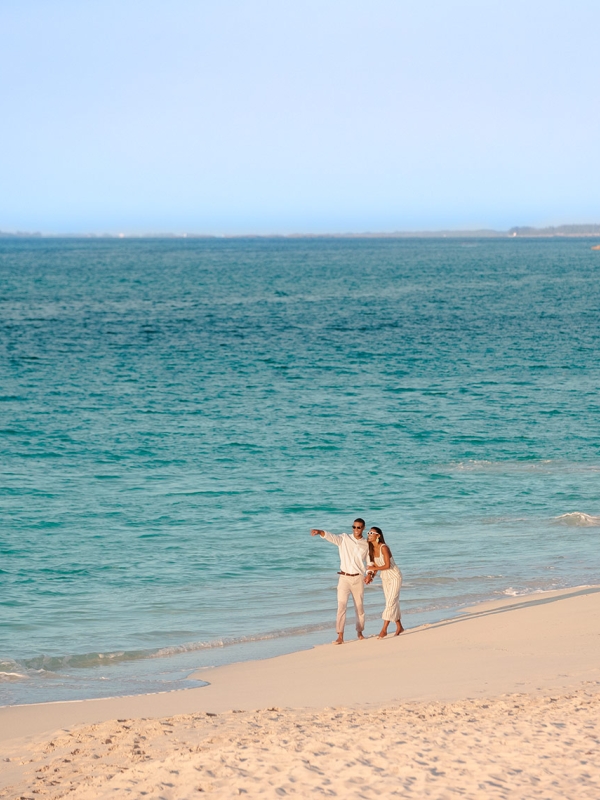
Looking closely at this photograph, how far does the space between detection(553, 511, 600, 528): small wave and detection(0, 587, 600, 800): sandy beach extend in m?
6.72

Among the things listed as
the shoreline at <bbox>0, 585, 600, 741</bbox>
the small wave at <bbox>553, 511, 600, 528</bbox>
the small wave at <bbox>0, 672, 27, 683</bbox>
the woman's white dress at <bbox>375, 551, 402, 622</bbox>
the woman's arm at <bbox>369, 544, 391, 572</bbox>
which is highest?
the woman's arm at <bbox>369, 544, 391, 572</bbox>

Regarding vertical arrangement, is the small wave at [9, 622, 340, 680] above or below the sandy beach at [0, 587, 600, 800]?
below

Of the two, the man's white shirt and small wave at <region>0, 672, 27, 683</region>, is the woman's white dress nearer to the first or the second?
the man's white shirt

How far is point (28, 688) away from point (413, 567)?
7.22 m

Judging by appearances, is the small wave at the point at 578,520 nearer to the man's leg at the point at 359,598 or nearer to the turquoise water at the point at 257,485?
the turquoise water at the point at 257,485

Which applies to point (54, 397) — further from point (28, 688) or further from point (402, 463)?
point (28, 688)

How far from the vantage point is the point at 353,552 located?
12.4 metres

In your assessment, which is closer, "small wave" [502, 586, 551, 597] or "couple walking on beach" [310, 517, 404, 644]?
"couple walking on beach" [310, 517, 404, 644]

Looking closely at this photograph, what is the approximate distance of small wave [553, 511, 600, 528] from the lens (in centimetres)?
1923

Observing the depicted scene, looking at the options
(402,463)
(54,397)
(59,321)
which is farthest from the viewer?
(59,321)

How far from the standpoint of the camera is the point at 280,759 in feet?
25.8

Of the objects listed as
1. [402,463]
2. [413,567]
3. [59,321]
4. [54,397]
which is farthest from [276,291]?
Result: [413,567]

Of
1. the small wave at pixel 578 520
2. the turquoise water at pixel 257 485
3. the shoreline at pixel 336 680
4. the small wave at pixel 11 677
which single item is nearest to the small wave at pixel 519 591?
the turquoise water at pixel 257 485

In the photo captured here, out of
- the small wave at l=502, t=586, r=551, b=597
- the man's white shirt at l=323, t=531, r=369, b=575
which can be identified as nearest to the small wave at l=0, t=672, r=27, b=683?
the man's white shirt at l=323, t=531, r=369, b=575
